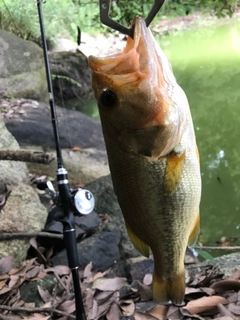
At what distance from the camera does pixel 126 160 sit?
146 centimetres

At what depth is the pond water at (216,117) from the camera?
4980 mm

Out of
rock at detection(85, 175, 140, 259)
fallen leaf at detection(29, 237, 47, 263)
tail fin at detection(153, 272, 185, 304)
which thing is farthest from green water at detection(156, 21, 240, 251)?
tail fin at detection(153, 272, 185, 304)

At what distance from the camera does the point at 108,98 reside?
1.38 m

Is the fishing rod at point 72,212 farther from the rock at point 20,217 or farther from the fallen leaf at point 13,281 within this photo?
the rock at point 20,217

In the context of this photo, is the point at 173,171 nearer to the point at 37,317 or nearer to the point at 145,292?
the point at 145,292

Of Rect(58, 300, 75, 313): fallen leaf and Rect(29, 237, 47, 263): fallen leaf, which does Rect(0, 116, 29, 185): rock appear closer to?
Rect(29, 237, 47, 263): fallen leaf

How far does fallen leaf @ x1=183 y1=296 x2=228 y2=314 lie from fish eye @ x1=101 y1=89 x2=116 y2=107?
1281mm

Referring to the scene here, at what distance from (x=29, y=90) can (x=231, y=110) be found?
12.2ft

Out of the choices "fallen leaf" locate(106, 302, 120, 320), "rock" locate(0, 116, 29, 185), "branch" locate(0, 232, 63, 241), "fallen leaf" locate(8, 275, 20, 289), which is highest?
"rock" locate(0, 116, 29, 185)

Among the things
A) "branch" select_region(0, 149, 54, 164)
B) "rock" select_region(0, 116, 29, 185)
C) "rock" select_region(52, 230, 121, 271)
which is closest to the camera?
"branch" select_region(0, 149, 54, 164)

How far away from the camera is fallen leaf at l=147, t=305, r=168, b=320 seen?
223 centimetres

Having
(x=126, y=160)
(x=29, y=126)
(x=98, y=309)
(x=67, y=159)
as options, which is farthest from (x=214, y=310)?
(x=29, y=126)

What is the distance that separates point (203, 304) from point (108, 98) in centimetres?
134

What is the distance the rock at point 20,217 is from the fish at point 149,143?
1.89 m
